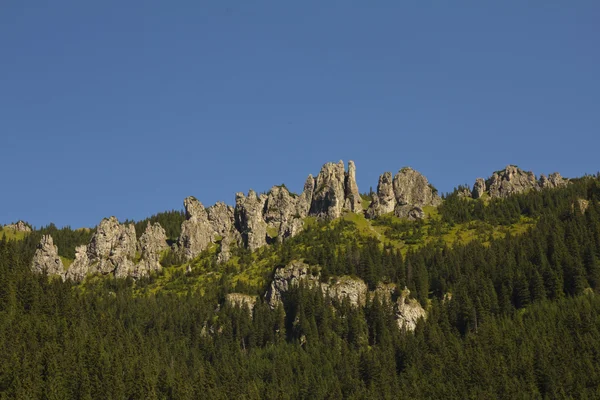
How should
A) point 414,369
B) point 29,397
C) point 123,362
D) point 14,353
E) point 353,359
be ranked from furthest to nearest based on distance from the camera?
point 353,359, point 414,369, point 123,362, point 14,353, point 29,397

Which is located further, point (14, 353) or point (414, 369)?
point (414, 369)

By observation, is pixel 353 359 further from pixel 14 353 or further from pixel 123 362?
pixel 14 353

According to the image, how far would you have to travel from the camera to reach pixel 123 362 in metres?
164

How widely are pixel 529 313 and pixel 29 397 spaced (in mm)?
125713

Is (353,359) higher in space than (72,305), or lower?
lower

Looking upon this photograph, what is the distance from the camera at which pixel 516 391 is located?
156 metres

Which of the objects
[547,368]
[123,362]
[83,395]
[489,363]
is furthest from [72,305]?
[547,368]

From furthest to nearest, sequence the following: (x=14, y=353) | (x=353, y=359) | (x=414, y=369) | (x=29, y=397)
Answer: (x=353, y=359) → (x=414, y=369) → (x=14, y=353) → (x=29, y=397)

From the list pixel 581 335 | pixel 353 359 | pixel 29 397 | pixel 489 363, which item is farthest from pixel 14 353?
pixel 581 335

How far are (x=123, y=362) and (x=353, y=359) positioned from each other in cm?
6132

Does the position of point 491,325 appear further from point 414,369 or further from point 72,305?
point 72,305

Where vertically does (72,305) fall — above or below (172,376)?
above

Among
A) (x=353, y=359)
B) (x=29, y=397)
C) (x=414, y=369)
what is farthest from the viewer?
(x=353, y=359)

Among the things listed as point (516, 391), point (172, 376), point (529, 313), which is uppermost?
point (529, 313)
